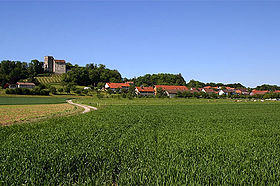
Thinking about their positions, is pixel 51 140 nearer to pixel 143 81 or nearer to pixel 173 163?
pixel 173 163

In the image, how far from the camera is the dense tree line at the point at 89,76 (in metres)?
148

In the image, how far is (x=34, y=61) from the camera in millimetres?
172250

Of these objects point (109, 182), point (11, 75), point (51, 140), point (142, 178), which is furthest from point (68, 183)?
point (11, 75)

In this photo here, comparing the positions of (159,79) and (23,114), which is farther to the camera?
(159,79)

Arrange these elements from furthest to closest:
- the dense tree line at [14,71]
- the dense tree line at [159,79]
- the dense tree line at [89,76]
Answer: the dense tree line at [159,79]
the dense tree line at [89,76]
the dense tree line at [14,71]

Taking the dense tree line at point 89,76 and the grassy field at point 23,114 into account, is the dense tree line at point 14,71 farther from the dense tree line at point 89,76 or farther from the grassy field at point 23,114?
the grassy field at point 23,114

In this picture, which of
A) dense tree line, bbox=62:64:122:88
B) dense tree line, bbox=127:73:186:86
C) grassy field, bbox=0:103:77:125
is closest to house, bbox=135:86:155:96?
dense tree line, bbox=62:64:122:88

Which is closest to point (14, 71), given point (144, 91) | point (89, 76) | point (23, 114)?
point (89, 76)

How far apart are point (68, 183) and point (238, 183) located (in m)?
5.00

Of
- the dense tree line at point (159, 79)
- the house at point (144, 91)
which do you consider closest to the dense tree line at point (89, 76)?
the dense tree line at point (159, 79)

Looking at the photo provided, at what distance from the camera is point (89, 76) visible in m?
159

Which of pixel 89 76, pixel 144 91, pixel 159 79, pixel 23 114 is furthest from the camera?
pixel 159 79

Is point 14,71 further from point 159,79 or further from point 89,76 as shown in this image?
point 159,79

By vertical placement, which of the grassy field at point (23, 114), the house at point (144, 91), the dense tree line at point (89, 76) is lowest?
the grassy field at point (23, 114)
